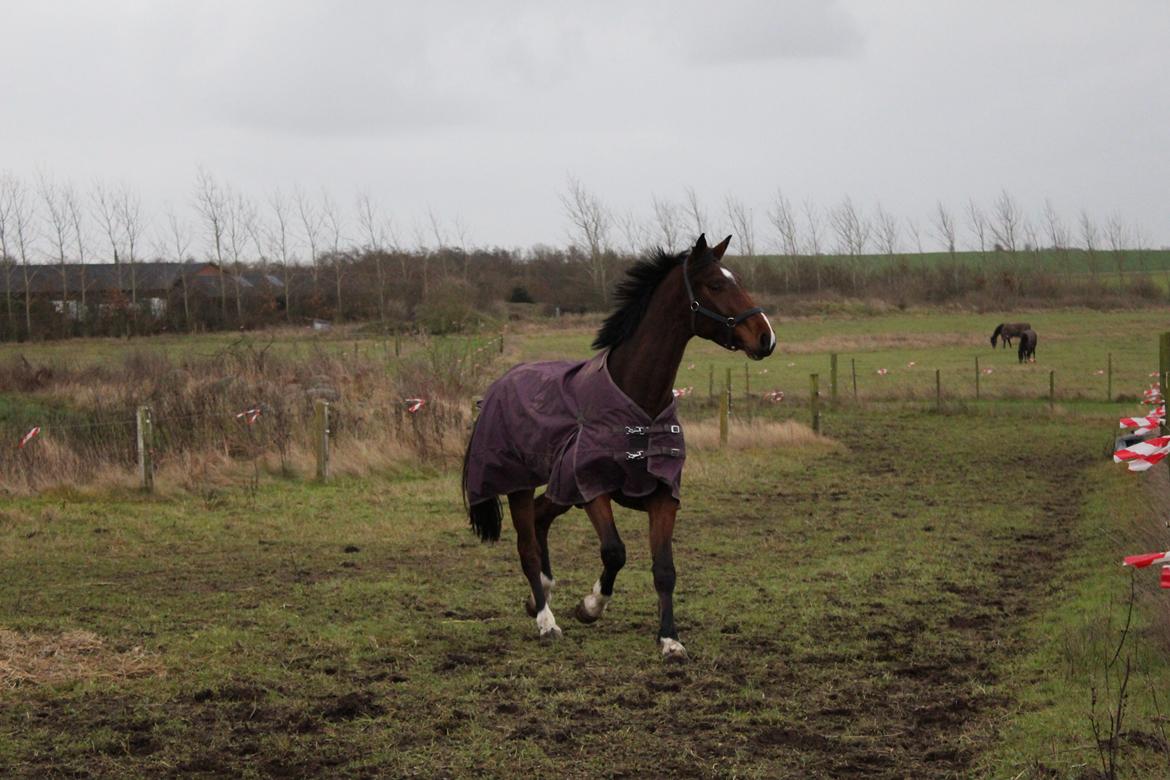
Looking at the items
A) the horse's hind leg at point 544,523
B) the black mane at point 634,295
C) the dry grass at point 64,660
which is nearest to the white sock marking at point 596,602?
the horse's hind leg at point 544,523

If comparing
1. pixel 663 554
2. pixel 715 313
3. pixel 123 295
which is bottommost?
pixel 663 554

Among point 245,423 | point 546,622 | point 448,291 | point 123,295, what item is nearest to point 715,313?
point 546,622

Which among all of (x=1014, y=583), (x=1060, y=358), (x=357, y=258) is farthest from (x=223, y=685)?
(x=357, y=258)

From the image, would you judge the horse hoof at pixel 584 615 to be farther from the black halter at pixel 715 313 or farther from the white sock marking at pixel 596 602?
the black halter at pixel 715 313

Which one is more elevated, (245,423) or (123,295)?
(123,295)

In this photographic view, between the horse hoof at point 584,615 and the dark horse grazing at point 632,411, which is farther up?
the dark horse grazing at point 632,411

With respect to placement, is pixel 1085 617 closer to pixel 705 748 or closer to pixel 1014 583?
pixel 1014 583

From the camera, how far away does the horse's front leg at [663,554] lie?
6.42 m

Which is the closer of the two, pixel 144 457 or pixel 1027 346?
pixel 144 457

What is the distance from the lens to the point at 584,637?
6957 mm

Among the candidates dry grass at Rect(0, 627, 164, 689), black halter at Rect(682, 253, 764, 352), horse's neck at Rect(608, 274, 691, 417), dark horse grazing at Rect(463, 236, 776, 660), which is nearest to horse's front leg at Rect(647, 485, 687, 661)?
dark horse grazing at Rect(463, 236, 776, 660)

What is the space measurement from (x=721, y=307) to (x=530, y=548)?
1.96m

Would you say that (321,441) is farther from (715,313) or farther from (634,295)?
(715,313)

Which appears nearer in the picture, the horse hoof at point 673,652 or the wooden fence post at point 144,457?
the horse hoof at point 673,652
